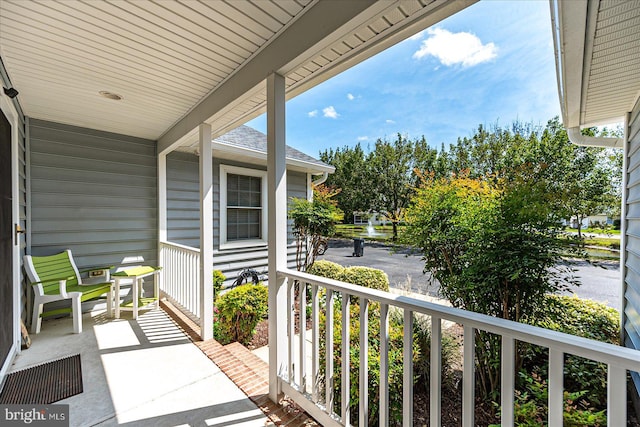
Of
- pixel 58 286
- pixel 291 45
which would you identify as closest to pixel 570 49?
pixel 291 45

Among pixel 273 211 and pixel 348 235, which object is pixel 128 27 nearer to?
pixel 273 211

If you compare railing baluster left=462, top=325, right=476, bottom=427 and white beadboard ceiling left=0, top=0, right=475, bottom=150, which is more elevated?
white beadboard ceiling left=0, top=0, right=475, bottom=150

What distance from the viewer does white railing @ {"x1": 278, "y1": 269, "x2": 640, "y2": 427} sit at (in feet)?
2.74

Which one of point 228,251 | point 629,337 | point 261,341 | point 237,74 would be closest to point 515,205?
point 629,337

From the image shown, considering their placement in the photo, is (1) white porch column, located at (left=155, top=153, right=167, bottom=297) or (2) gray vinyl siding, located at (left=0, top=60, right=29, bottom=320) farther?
Result: (1) white porch column, located at (left=155, top=153, right=167, bottom=297)

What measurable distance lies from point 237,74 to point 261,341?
3.06 metres

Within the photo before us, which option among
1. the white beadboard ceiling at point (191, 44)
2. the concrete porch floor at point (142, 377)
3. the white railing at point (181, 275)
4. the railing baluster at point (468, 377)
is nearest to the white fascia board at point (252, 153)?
the white beadboard ceiling at point (191, 44)

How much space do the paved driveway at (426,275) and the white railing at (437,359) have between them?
1382 millimetres

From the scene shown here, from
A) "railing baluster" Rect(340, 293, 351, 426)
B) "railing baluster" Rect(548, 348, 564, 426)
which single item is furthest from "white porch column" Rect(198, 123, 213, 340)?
"railing baluster" Rect(548, 348, 564, 426)

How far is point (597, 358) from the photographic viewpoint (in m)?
0.83

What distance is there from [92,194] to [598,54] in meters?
5.74

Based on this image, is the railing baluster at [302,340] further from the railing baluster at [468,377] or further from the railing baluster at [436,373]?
the railing baluster at [468,377]

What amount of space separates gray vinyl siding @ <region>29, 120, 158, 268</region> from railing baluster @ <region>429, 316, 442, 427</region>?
181 inches

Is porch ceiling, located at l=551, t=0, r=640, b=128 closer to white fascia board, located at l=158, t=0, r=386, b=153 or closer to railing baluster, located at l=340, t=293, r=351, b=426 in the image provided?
white fascia board, located at l=158, t=0, r=386, b=153
